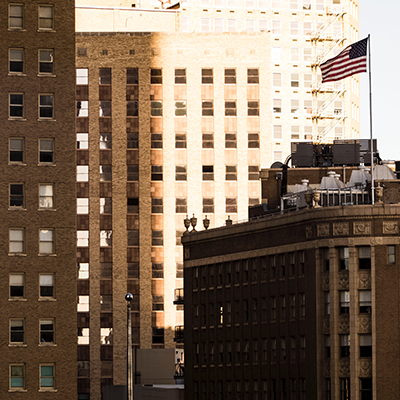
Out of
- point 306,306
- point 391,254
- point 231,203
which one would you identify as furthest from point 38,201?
point 231,203

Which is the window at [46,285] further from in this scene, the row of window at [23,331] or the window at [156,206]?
the window at [156,206]

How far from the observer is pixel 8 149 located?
375 ft

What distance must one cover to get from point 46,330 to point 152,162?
80.3 metres

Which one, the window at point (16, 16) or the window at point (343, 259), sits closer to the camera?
the window at point (16, 16)

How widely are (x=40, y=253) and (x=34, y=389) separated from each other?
11.7 meters

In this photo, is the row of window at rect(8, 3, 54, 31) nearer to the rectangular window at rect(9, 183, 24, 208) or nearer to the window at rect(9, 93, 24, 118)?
the window at rect(9, 93, 24, 118)

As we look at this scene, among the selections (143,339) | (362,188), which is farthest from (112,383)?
(362,188)

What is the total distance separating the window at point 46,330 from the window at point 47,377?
2301 mm

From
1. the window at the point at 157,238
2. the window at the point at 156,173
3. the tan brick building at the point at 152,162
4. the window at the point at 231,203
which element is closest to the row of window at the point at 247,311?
the tan brick building at the point at 152,162

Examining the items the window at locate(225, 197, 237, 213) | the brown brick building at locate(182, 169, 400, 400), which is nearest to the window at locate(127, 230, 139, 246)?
the window at locate(225, 197, 237, 213)

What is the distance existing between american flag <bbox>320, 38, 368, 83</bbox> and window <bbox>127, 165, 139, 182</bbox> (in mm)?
76094

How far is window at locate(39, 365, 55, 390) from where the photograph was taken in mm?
109688

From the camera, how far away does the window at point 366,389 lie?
380 feet

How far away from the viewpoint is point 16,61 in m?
115
